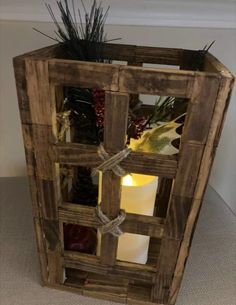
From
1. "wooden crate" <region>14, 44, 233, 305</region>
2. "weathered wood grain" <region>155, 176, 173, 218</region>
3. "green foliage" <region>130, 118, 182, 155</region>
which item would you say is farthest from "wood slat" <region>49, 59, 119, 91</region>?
"weathered wood grain" <region>155, 176, 173, 218</region>

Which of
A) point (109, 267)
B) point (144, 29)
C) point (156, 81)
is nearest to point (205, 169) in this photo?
point (156, 81)

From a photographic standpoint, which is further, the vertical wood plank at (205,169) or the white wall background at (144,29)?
the white wall background at (144,29)

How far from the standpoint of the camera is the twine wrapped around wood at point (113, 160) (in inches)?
15.7

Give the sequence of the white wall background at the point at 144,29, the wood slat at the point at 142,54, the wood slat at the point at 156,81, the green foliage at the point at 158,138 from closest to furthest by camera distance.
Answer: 1. the wood slat at the point at 156,81
2. the green foliage at the point at 158,138
3. the wood slat at the point at 142,54
4. the white wall background at the point at 144,29

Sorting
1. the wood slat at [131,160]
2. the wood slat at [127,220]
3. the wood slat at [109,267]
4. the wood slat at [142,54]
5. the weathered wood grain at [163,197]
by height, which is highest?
the wood slat at [142,54]

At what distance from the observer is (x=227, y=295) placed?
53 centimetres

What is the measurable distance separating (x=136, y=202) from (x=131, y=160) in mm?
116

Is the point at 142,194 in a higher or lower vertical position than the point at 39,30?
lower

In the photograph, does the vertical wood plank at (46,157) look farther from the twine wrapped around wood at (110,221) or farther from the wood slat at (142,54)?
the wood slat at (142,54)

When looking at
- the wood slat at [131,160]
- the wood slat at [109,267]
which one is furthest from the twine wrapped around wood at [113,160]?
the wood slat at [109,267]

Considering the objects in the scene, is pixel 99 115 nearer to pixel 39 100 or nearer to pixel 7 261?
pixel 39 100

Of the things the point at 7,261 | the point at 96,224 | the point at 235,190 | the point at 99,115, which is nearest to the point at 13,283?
the point at 7,261

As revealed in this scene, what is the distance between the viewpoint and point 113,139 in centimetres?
39

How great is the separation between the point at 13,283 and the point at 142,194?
262mm
